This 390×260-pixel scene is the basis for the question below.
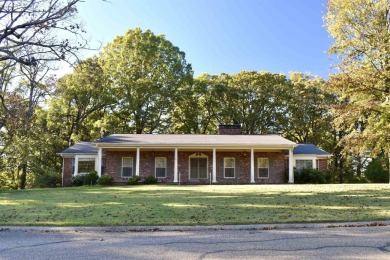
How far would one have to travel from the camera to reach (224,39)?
30.1m

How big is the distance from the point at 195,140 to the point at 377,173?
1512 centimetres

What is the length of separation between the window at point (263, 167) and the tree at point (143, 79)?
14433 mm

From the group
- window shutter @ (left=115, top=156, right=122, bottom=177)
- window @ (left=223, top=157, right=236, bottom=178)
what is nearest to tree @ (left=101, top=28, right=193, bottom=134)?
window shutter @ (left=115, top=156, right=122, bottom=177)

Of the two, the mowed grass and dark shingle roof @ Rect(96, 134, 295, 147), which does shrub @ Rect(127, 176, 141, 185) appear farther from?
the mowed grass

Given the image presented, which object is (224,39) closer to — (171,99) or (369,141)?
(171,99)

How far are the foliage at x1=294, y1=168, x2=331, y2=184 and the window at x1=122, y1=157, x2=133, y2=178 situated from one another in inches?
482

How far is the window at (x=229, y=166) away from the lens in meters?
28.3

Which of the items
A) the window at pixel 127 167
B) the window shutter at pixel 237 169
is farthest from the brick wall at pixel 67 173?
the window shutter at pixel 237 169

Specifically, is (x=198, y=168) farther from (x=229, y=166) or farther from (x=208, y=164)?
(x=229, y=166)

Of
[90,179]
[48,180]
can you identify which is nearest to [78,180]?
[90,179]

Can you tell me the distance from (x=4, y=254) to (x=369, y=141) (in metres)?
18.1

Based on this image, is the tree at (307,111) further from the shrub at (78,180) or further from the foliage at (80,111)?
the shrub at (78,180)

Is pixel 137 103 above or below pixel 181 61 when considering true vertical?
below

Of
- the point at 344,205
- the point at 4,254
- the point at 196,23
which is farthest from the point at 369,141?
the point at 4,254
